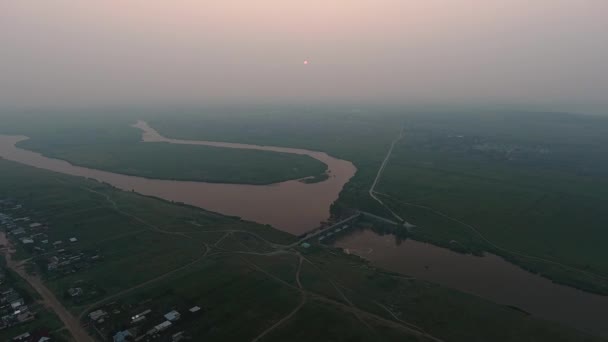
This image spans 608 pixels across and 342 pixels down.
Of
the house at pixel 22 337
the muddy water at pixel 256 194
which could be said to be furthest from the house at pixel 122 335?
the muddy water at pixel 256 194

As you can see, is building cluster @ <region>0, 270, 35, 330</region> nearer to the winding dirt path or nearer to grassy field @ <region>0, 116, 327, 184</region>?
the winding dirt path

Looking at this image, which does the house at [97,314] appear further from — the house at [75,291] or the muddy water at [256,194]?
the muddy water at [256,194]

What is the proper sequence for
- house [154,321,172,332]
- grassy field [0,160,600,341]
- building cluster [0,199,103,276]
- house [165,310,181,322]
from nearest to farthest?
house [154,321,172,332]
grassy field [0,160,600,341]
house [165,310,181,322]
building cluster [0,199,103,276]

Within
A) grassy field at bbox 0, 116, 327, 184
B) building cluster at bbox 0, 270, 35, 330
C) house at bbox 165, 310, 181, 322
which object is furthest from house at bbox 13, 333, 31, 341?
grassy field at bbox 0, 116, 327, 184

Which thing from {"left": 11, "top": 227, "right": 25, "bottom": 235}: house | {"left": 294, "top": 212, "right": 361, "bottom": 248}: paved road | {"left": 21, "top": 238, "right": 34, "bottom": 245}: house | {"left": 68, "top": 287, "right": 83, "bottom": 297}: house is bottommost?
{"left": 68, "top": 287, "right": 83, "bottom": 297}: house

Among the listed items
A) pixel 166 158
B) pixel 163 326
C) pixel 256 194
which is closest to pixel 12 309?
pixel 163 326

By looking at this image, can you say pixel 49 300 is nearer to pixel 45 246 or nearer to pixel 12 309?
pixel 12 309

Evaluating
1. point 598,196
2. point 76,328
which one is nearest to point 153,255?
point 76,328
